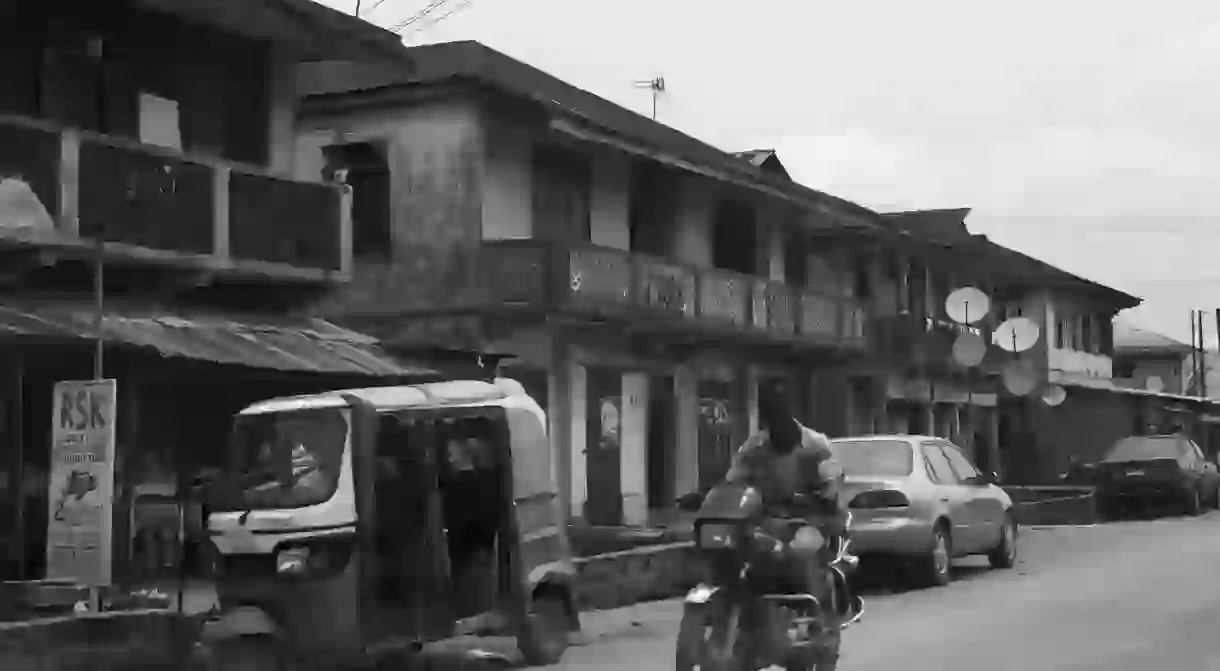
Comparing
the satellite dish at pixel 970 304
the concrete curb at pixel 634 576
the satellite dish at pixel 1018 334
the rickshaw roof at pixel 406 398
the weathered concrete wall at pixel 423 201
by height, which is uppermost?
the weathered concrete wall at pixel 423 201

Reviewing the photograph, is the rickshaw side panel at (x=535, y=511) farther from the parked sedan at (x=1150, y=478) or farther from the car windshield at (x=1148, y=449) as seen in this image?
the car windshield at (x=1148, y=449)

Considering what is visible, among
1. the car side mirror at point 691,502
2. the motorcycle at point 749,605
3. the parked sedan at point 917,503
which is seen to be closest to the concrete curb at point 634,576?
the parked sedan at point 917,503

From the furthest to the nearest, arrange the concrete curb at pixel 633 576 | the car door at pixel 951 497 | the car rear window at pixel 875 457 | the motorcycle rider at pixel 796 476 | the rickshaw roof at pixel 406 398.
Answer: the car door at pixel 951 497
the car rear window at pixel 875 457
the concrete curb at pixel 633 576
the rickshaw roof at pixel 406 398
the motorcycle rider at pixel 796 476

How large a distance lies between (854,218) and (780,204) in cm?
306

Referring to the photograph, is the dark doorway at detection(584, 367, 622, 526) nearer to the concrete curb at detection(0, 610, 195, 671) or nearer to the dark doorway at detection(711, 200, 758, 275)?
the dark doorway at detection(711, 200, 758, 275)

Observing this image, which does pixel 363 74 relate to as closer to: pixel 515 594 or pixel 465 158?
pixel 465 158

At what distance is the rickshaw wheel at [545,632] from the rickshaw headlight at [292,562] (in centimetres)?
186

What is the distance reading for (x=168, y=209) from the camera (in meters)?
16.9

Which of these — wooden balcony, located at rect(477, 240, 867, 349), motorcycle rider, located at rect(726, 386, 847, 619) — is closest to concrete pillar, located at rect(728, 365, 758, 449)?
wooden balcony, located at rect(477, 240, 867, 349)

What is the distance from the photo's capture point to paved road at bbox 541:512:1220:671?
465 inches

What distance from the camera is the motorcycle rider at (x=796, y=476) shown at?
8.96m

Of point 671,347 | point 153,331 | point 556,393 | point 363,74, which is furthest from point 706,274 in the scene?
point 153,331

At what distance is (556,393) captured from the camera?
2539 centimetres

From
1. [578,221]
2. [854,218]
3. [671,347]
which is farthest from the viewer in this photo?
[854,218]
